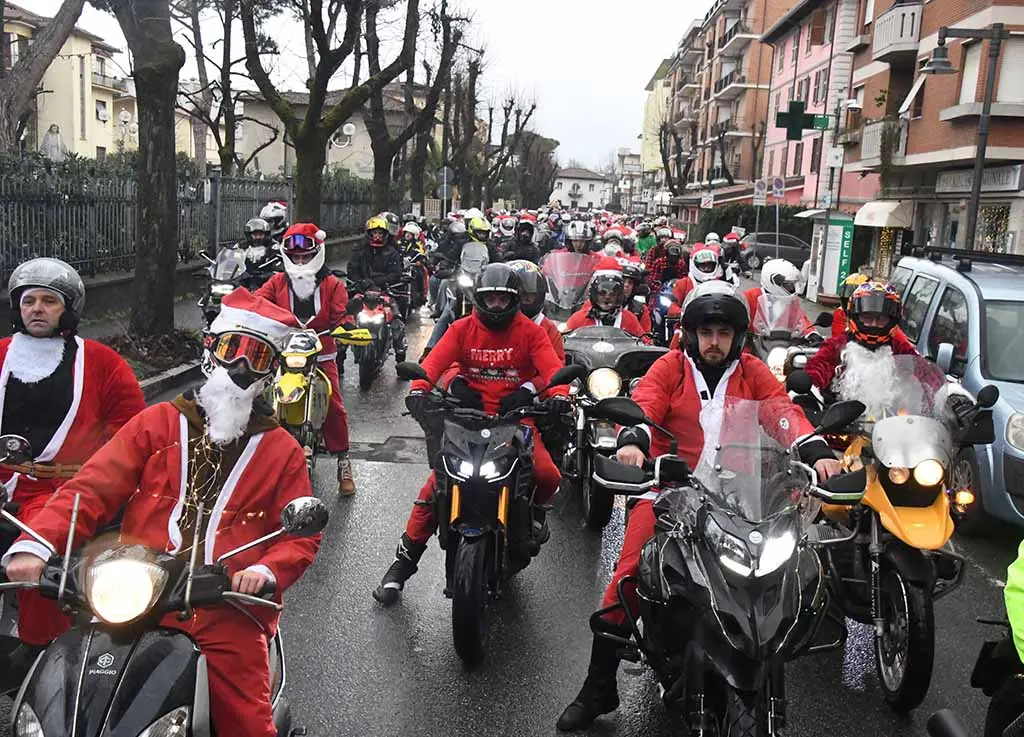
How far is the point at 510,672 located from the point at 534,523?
3.06ft

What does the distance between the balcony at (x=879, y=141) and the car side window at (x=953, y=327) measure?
880 inches

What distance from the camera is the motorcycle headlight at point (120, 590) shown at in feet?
8.46

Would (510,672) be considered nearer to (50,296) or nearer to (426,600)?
(426,600)

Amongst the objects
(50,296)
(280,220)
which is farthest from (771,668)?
(280,220)

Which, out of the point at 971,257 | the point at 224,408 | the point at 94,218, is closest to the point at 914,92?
the point at 971,257

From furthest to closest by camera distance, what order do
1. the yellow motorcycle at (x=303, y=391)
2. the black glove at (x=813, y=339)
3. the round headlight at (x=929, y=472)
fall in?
the black glove at (x=813, y=339) → the yellow motorcycle at (x=303, y=391) → the round headlight at (x=929, y=472)

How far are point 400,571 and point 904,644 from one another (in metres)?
2.59

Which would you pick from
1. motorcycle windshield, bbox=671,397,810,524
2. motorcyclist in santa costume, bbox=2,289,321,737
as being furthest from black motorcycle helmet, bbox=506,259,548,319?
motorcyclist in santa costume, bbox=2,289,321,737

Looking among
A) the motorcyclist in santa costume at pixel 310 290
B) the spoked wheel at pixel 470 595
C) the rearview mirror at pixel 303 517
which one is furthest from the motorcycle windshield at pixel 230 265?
the rearview mirror at pixel 303 517

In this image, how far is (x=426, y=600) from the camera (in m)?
5.71

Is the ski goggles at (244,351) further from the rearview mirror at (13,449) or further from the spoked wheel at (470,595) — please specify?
the spoked wheel at (470,595)

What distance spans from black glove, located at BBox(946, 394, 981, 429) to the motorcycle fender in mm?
3437

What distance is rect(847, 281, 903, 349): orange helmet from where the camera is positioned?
Answer: 5.97 meters

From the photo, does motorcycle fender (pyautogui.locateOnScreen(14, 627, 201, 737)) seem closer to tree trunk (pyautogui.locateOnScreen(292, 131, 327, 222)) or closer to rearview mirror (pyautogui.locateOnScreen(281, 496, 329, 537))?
rearview mirror (pyautogui.locateOnScreen(281, 496, 329, 537))
